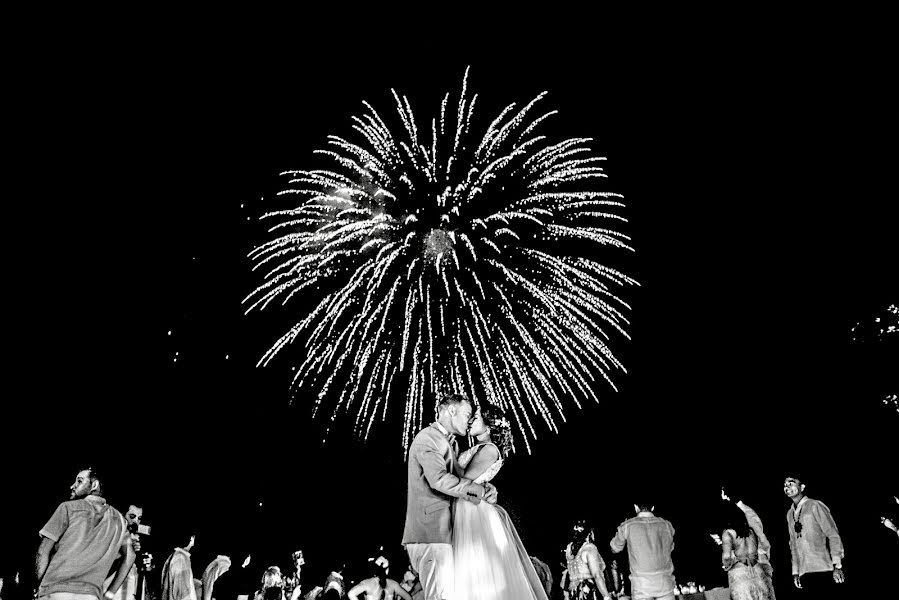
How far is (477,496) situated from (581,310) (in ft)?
34.3

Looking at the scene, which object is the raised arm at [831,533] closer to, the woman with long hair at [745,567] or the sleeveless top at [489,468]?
the woman with long hair at [745,567]

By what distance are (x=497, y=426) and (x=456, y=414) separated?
1.42 feet

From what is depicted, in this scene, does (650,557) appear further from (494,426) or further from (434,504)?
(434,504)

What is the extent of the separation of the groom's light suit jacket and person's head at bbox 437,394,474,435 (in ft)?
0.60

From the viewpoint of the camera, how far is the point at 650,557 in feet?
30.6

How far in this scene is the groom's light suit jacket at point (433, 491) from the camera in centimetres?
531

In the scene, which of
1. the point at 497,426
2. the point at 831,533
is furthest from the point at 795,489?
the point at 497,426

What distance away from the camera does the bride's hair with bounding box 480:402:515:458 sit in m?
6.02

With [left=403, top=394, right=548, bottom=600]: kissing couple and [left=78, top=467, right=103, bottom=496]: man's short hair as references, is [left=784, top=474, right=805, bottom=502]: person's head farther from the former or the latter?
[left=78, top=467, right=103, bottom=496]: man's short hair

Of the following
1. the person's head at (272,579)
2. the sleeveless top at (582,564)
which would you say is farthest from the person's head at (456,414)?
the person's head at (272,579)

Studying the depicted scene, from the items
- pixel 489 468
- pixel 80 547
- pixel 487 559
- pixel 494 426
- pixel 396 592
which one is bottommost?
pixel 396 592

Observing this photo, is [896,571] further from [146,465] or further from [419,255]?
[146,465]

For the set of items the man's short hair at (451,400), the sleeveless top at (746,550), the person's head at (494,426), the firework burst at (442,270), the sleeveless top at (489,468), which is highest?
the firework burst at (442,270)

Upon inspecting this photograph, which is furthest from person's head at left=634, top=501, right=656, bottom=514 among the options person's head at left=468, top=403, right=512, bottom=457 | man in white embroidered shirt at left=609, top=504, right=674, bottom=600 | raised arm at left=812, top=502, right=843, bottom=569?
person's head at left=468, top=403, right=512, bottom=457
